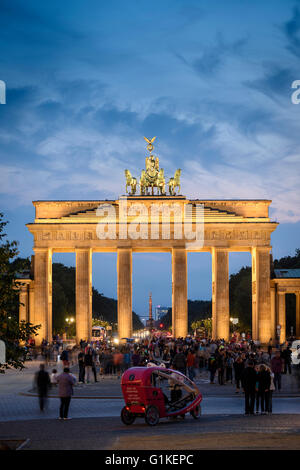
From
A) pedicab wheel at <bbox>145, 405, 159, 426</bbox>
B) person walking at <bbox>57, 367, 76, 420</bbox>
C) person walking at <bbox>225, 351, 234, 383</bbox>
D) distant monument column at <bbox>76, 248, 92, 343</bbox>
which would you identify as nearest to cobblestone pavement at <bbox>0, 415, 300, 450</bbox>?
pedicab wheel at <bbox>145, 405, 159, 426</bbox>

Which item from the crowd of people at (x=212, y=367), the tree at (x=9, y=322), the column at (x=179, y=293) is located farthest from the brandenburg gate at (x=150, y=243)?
the tree at (x=9, y=322)

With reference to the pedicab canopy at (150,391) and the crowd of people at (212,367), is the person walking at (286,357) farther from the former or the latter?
the pedicab canopy at (150,391)

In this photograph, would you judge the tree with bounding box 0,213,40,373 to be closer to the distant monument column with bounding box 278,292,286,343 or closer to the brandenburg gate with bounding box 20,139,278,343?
the brandenburg gate with bounding box 20,139,278,343

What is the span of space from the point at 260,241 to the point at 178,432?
2663 inches

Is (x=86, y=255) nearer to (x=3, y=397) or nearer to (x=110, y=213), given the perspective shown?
(x=110, y=213)

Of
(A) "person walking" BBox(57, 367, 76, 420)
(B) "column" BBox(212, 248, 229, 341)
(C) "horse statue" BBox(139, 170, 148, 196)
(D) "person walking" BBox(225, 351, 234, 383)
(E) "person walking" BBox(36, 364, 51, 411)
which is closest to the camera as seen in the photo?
(A) "person walking" BBox(57, 367, 76, 420)

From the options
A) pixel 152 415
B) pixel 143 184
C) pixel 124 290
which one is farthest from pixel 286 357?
pixel 143 184

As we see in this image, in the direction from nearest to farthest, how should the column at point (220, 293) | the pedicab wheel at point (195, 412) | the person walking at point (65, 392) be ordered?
1. the pedicab wheel at point (195, 412)
2. the person walking at point (65, 392)
3. the column at point (220, 293)

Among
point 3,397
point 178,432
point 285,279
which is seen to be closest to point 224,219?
point 285,279

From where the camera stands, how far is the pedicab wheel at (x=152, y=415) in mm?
25141

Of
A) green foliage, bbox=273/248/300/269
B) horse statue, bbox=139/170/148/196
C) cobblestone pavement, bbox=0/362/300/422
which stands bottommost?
cobblestone pavement, bbox=0/362/300/422

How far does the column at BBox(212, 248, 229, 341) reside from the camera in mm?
87875
